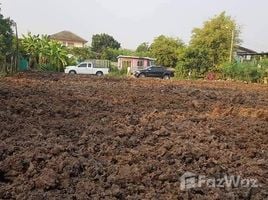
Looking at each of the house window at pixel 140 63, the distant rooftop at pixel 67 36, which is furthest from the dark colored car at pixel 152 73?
the distant rooftop at pixel 67 36

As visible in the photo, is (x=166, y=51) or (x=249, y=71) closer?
(x=249, y=71)

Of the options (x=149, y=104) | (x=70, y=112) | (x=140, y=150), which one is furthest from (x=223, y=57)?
(x=140, y=150)

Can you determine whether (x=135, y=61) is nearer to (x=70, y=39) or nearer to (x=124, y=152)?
(x=70, y=39)

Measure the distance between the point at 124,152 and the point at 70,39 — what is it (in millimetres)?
61550

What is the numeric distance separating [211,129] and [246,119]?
1663mm

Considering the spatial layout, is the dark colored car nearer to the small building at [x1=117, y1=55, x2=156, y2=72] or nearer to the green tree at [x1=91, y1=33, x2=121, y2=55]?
the small building at [x1=117, y1=55, x2=156, y2=72]

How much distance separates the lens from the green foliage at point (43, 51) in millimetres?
32375

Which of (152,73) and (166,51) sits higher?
(166,51)

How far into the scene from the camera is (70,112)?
7.73m

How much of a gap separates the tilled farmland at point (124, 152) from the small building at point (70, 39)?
189 ft

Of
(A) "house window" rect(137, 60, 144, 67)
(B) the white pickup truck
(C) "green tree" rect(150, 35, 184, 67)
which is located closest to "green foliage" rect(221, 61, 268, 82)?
(B) the white pickup truck

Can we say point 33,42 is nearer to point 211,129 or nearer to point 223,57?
point 223,57

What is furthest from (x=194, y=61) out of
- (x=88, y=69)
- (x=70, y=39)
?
(x=70, y=39)

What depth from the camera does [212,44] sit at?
39469 millimetres
